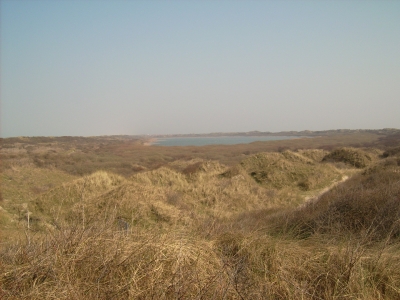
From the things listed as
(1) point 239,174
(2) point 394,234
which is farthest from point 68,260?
(1) point 239,174

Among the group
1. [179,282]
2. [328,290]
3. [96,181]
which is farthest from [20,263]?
[96,181]

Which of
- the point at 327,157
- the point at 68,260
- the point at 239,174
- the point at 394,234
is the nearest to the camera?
the point at 68,260

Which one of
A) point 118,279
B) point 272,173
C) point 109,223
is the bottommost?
point 272,173

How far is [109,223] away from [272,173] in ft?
53.2

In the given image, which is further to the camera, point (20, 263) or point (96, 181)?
point (96, 181)

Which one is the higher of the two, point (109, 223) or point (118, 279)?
point (109, 223)

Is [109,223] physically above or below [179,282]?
above

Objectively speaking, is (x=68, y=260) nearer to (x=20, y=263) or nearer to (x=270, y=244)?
(x=20, y=263)

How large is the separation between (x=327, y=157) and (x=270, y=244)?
27.4m

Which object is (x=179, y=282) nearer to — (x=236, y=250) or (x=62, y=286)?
(x=62, y=286)

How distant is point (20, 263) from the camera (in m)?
2.95

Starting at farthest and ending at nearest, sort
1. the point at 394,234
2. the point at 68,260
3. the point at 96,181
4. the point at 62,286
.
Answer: the point at 96,181 < the point at 394,234 < the point at 68,260 < the point at 62,286

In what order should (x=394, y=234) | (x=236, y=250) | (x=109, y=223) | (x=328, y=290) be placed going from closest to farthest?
(x=328, y=290) < (x=109, y=223) < (x=236, y=250) < (x=394, y=234)

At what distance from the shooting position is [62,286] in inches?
103
